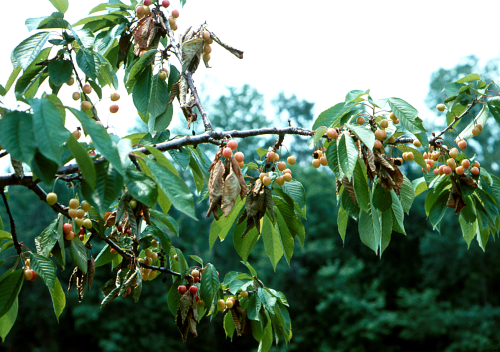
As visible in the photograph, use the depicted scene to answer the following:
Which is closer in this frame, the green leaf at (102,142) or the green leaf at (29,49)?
the green leaf at (102,142)

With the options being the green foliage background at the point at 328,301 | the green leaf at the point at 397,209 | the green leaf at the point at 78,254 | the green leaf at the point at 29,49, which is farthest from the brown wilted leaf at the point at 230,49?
the green foliage background at the point at 328,301

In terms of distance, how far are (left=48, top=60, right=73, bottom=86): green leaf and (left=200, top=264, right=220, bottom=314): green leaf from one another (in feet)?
2.22

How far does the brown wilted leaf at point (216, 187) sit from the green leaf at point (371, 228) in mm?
404

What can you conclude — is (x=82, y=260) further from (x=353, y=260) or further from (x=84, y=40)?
(x=353, y=260)

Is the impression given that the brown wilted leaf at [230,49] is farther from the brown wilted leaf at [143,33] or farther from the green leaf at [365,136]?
the green leaf at [365,136]

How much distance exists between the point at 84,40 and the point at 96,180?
52 cm

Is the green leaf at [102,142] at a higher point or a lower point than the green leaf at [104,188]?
higher

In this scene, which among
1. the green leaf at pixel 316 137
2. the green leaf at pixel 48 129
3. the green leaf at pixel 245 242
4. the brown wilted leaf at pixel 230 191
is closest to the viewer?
the green leaf at pixel 48 129

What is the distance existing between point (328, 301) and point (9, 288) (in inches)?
495

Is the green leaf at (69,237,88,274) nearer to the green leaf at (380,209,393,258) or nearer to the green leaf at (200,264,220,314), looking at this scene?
the green leaf at (200,264,220,314)

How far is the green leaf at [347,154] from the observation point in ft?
2.73

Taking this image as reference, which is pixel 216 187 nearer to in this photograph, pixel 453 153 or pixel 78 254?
pixel 78 254

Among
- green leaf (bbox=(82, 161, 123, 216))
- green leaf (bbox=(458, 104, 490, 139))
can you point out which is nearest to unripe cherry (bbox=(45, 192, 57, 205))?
green leaf (bbox=(82, 161, 123, 216))

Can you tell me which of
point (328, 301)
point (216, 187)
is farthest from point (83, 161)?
point (328, 301)
